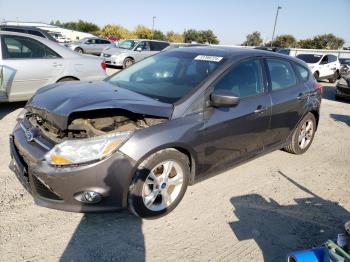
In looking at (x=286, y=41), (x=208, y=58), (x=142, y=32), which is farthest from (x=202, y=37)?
(x=208, y=58)

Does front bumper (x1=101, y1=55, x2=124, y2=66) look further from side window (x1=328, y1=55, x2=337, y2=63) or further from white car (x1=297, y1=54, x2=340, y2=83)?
side window (x1=328, y1=55, x2=337, y2=63)

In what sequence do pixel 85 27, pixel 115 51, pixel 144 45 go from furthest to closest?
1. pixel 85 27
2. pixel 144 45
3. pixel 115 51

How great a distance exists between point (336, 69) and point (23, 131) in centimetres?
1709

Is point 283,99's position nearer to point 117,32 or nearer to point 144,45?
point 144,45

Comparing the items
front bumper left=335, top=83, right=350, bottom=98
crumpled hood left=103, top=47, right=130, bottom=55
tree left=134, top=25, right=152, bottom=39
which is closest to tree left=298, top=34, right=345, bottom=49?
tree left=134, top=25, right=152, bottom=39

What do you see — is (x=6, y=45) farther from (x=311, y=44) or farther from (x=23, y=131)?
(x=311, y=44)

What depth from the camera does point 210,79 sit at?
366 centimetres

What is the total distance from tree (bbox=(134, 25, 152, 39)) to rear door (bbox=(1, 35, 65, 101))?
197ft

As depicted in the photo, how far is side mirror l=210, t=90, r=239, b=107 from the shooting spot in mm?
3443

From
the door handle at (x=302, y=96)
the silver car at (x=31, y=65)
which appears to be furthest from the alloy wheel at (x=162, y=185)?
the silver car at (x=31, y=65)

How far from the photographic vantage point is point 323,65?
1633cm

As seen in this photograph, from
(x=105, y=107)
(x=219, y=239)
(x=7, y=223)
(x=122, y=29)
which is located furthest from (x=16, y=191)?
(x=122, y=29)

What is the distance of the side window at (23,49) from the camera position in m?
6.38

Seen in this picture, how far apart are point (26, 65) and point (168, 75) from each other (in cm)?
369
